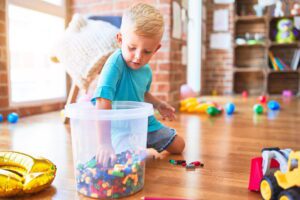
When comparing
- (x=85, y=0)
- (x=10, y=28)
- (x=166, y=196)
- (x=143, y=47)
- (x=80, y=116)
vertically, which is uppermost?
(x=85, y=0)

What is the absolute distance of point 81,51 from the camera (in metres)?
1.78

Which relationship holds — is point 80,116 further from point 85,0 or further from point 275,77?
point 275,77

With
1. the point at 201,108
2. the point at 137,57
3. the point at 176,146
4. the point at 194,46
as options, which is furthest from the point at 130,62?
the point at 194,46

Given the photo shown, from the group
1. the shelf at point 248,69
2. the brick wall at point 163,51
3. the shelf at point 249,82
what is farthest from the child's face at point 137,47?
the shelf at point 249,82

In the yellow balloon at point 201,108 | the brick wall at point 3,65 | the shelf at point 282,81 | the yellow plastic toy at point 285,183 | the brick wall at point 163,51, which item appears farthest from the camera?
the shelf at point 282,81

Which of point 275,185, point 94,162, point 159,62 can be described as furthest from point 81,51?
point 275,185

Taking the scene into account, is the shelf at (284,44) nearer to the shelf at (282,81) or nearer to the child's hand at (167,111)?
the shelf at (282,81)

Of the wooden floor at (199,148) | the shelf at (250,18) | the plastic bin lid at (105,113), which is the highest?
the shelf at (250,18)

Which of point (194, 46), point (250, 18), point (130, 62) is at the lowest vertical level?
point (130, 62)

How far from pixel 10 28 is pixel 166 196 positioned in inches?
68.7

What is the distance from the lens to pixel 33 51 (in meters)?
2.36

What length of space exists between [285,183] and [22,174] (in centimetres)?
65

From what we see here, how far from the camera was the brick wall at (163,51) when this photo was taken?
238cm

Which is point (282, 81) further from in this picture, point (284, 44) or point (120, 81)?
point (120, 81)
